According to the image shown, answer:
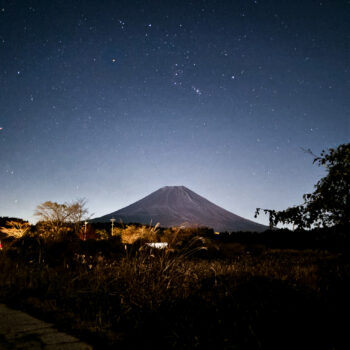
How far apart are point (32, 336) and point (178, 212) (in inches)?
3592

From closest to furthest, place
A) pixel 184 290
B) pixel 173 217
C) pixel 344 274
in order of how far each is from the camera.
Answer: pixel 184 290 → pixel 344 274 → pixel 173 217

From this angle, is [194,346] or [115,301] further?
[115,301]

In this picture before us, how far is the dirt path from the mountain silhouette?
75.3m

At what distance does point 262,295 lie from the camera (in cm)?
329

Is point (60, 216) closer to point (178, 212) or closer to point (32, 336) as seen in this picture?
point (32, 336)

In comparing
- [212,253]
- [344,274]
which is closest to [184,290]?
[344,274]

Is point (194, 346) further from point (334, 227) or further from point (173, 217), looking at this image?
point (173, 217)

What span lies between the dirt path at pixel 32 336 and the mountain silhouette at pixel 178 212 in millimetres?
75264

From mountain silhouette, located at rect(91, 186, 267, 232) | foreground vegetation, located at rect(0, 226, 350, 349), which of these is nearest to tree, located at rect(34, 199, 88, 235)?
foreground vegetation, located at rect(0, 226, 350, 349)

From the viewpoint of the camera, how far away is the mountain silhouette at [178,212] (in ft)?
276

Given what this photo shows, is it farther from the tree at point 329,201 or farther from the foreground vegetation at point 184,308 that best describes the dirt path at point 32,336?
the tree at point 329,201

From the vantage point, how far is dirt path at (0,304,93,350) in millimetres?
2129

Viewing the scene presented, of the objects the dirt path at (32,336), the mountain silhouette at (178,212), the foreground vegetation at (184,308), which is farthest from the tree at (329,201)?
the mountain silhouette at (178,212)

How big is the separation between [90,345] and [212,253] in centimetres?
963
